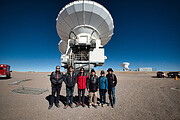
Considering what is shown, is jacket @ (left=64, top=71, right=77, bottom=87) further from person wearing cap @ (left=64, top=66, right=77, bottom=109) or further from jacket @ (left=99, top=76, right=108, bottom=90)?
jacket @ (left=99, top=76, right=108, bottom=90)

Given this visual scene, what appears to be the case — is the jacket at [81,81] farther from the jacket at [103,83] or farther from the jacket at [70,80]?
the jacket at [103,83]

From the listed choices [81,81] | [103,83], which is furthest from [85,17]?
[103,83]

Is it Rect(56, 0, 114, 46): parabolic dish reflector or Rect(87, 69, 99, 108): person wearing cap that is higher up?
Rect(56, 0, 114, 46): parabolic dish reflector

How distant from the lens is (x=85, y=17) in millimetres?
10969

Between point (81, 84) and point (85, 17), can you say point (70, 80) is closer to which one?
point (81, 84)

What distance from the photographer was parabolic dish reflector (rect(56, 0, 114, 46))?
34.4 ft

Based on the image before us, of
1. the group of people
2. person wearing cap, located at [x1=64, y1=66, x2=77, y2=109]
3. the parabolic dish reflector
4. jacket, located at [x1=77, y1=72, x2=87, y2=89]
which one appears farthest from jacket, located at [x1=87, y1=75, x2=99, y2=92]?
the parabolic dish reflector

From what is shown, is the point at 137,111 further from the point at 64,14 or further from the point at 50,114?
the point at 64,14

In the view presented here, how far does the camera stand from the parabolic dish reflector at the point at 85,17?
34.4ft

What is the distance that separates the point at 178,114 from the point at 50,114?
15.3ft

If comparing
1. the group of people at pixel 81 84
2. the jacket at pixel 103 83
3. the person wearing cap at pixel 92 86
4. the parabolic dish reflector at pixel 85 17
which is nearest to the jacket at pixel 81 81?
the group of people at pixel 81 84

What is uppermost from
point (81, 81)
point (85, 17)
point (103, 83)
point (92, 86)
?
point (85, 17)

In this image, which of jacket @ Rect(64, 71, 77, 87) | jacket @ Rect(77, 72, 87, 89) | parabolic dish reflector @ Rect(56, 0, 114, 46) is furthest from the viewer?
parabolic dish reflector @ Rect(56, 0, 114, 46)

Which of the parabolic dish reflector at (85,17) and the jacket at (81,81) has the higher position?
the parabolic dish reflector at (85,17)
